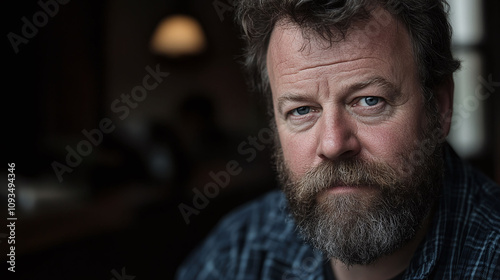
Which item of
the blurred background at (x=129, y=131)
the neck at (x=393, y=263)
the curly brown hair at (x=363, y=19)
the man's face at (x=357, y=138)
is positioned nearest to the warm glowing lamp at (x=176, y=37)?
the blurred background at (x=129, y=131)

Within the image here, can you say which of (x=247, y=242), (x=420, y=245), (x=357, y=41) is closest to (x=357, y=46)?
(x=357, y=41)

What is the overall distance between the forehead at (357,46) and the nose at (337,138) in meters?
0.15

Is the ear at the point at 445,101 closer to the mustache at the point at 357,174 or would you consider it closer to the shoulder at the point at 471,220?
the shoulder at the point at 471,220

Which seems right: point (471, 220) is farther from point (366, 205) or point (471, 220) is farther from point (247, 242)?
point (247, 242)

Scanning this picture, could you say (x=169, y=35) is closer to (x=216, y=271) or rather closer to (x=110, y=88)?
(x=110, y=88)

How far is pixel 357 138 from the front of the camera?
1.35 meters

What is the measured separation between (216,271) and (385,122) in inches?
35.2

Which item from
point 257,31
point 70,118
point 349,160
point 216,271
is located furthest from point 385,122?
point 70,118

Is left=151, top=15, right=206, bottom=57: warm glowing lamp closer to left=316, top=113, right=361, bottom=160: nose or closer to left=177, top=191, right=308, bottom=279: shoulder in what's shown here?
left=177, top=191, right=308, bottom=279: shoulder

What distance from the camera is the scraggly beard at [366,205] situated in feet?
4.44

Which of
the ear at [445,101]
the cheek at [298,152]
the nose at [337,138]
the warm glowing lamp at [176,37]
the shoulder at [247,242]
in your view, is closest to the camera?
the nose at [337,138]

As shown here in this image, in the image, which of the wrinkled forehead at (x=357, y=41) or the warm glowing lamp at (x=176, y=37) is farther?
the warm glowing lamp at (x=176, y=37)

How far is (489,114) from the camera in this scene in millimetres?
5547

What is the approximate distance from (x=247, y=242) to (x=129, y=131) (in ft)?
11.6
